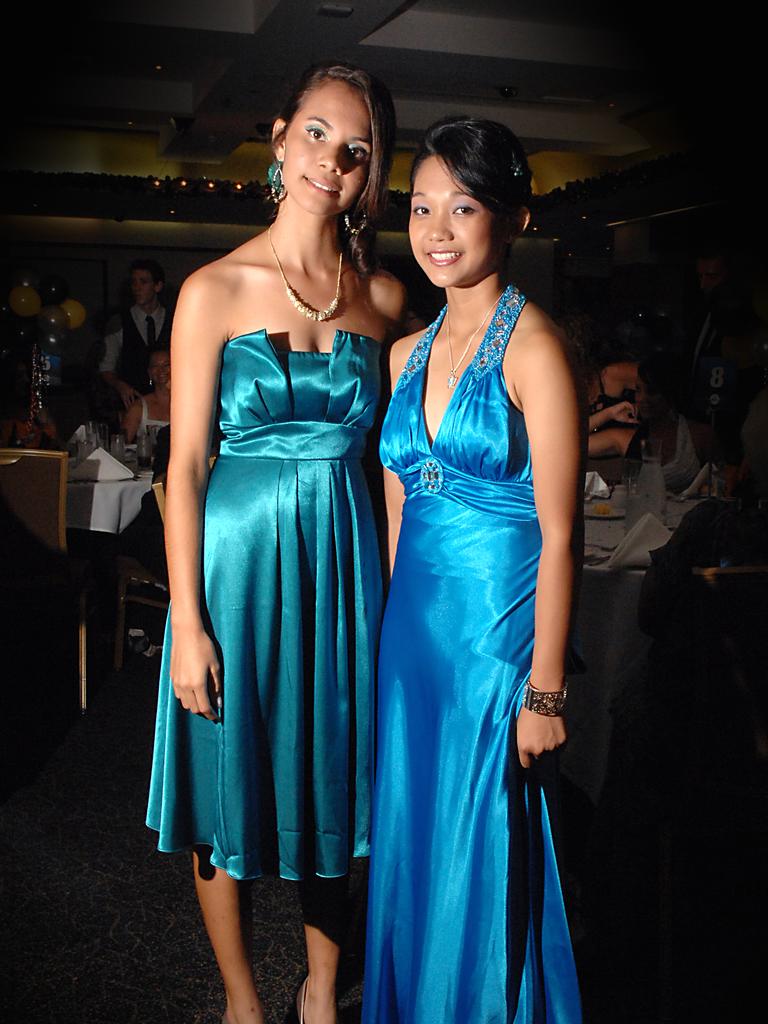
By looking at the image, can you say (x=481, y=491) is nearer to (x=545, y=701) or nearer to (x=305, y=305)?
(x=545, y=701)

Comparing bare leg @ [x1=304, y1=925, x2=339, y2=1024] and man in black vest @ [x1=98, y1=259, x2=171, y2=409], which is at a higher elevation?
man in black vest @ [x1=98, y1=259, x2=171, y2=409]

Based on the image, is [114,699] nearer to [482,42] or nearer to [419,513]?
[419,513]

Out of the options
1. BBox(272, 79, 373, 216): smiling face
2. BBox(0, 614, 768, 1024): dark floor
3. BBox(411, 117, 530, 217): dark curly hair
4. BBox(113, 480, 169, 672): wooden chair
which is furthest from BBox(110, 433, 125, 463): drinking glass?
BBox(411, 117, 530, 217): dark curly hair

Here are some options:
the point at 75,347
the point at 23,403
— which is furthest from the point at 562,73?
the point at 75,347

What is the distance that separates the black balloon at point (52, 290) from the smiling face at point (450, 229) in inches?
354

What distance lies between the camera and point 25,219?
1184cm

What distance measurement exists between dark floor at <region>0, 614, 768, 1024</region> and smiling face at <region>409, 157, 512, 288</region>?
103 cm

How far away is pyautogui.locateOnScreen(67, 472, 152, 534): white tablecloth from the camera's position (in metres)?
4.33

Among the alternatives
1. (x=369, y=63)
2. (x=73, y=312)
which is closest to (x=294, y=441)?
(x=369, y=63)

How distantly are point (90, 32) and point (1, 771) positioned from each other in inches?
235

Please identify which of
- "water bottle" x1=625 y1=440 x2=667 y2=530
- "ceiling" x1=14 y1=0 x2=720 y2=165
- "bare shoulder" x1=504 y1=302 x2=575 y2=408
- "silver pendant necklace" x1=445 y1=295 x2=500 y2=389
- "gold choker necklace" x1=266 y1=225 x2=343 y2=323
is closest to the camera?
"bare shoulder" x1=504 y1=302 x2=575 y2=408

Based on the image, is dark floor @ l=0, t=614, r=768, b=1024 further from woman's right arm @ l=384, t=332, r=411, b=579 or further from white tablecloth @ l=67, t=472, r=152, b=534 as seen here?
white tablecloth @ l=67, t=472, r=152, b=534

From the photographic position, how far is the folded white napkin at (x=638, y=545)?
8.98 ft

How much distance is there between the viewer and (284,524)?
69.4 inches
